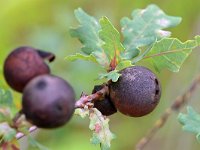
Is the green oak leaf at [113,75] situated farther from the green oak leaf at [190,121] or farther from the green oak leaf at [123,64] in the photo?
the green oak leaf at [190,121]

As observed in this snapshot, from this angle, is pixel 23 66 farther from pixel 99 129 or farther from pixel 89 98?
pixel 99 129

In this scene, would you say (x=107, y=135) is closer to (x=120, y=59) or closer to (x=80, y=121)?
(x=120, y=59)

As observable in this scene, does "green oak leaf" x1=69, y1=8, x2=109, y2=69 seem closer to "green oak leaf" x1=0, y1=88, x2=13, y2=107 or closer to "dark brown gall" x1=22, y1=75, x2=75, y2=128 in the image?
"green oak leaf" x1=0, y1=88, x2=13, y2=107

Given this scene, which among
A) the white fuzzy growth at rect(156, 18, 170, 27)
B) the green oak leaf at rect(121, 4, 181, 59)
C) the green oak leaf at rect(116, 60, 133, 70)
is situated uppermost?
the green oak leaf at rect(116, 60, 133, 70)

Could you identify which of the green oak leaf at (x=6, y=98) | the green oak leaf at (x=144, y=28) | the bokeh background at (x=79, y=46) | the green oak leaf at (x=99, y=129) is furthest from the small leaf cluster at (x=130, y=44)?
the bokeh background at (x=79, y=46)

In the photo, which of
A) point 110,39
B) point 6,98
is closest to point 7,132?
point 6,98

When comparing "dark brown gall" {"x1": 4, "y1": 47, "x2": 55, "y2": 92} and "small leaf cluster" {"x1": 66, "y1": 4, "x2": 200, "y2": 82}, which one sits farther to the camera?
"small leaf cluster" {"x1": 66, "y1": 4, "x2": 200, "y2": 82}

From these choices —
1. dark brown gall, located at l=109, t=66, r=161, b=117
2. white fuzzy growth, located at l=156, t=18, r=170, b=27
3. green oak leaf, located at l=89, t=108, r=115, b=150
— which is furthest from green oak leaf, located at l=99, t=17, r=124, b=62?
white fuzzy growth, located at l=156, t=18, r=170, b=27
